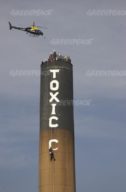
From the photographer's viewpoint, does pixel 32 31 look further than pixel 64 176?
Yes

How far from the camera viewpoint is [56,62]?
64.6 meters

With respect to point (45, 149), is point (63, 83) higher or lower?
higher

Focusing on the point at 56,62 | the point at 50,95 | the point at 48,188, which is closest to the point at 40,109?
the point at 50,95

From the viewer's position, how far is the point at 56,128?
6134cm

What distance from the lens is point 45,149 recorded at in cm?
6159

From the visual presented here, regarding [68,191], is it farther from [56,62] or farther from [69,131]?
[56,62]

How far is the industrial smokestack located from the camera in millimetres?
60125

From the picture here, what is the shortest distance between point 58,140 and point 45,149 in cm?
250

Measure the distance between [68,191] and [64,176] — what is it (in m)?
2.25

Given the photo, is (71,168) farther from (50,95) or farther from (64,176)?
(50,95)

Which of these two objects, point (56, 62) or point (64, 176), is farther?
point (56, 62)

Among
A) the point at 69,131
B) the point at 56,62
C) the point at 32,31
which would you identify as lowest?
the point at 69,131

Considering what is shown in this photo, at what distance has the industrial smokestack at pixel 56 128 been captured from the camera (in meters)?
60.1

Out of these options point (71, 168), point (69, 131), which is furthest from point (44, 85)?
point (71, 168)
